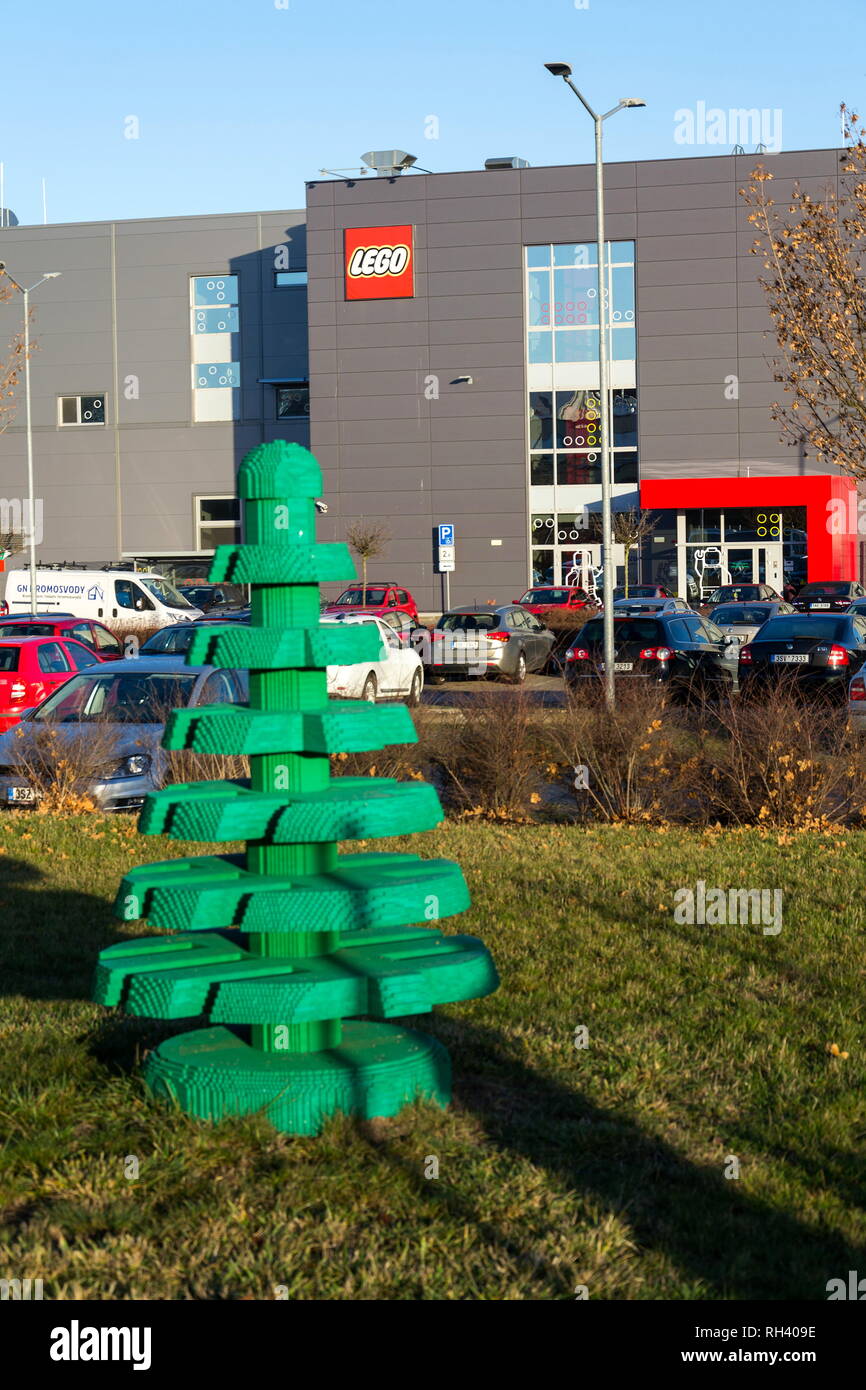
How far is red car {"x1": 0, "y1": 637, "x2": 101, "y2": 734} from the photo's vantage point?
763 inches

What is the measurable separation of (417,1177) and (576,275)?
5117cm

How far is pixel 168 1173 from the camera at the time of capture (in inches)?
185

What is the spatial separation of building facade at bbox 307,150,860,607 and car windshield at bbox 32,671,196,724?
122 ft

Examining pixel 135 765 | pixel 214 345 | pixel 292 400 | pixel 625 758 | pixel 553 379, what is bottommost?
pixel 135 765

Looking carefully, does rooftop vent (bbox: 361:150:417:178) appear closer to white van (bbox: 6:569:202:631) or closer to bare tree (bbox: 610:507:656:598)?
bare tree (bbox: 610:507:656:598)

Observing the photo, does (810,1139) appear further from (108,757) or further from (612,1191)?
(108,757)

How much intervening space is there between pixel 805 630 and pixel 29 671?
10624 mm

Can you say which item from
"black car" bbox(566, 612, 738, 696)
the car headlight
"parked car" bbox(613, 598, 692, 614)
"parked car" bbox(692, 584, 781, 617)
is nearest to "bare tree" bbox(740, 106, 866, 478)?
"black car" bbox(566, 612, 738, 696)

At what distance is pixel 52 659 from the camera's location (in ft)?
66.4

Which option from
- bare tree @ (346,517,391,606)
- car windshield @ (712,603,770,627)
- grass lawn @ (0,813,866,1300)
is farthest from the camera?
bare tree @ (346,517,391,606)

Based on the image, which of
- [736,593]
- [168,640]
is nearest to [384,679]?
[168,640]

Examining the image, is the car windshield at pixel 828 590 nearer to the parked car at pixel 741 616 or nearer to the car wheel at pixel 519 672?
the parked car at pixel 741 616

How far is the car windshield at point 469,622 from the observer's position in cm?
3181

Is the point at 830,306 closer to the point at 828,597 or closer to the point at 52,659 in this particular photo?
the point at 52,659
